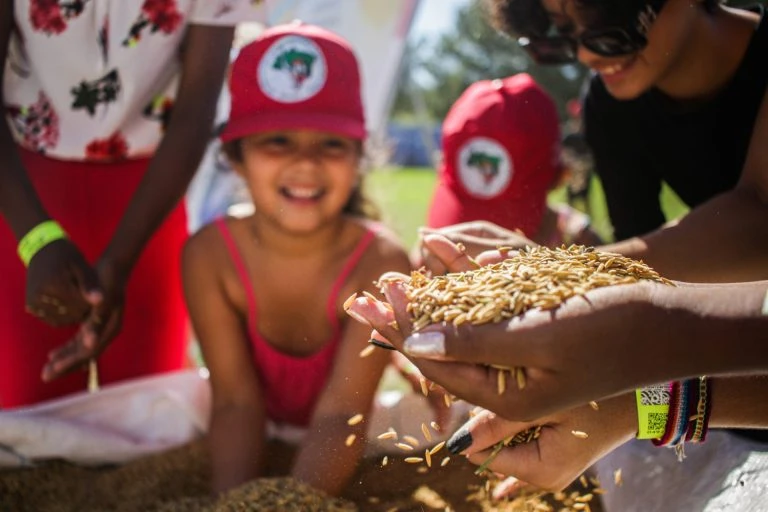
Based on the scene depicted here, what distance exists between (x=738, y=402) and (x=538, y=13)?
117 centimetres

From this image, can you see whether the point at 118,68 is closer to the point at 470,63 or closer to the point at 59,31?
the point at 59,31

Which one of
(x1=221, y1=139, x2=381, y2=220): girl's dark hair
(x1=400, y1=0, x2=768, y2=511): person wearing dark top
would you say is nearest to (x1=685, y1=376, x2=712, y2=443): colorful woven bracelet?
(x1=400, y1=0, x2=768, y2=511): person wearing dark top

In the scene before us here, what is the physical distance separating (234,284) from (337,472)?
2.40 ft

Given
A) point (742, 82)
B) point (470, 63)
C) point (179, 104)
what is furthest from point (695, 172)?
point (470, 63)

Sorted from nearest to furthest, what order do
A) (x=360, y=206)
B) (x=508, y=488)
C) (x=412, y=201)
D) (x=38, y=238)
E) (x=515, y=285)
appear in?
(x=515, y=285), (x=508, y=488), (x=38, y=238), (x=360, y=206), (x=412, y=201)

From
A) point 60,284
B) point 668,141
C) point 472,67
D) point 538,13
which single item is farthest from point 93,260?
point 472,67

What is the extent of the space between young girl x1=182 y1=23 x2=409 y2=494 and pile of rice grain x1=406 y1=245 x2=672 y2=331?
0.87 meters

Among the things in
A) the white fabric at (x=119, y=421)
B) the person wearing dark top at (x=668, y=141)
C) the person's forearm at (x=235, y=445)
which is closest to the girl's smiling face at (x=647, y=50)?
the person wearing dark top at (x=668, y=141)

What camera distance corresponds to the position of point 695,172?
2275 mm

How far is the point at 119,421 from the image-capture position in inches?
101

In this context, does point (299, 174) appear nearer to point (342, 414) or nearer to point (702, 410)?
point (342, 414)

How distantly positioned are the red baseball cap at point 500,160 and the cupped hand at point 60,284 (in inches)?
44.4

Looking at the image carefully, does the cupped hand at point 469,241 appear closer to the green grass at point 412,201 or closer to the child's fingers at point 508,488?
the child's fingers at point 508,488

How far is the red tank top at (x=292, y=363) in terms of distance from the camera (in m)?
2.42
